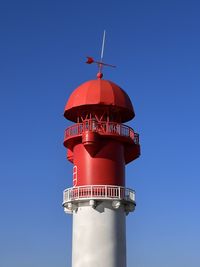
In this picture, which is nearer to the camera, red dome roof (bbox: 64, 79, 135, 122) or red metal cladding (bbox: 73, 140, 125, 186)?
red metal cladding (bbox: 73, 140, 125, 186)

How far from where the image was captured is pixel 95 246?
3825 centimetres

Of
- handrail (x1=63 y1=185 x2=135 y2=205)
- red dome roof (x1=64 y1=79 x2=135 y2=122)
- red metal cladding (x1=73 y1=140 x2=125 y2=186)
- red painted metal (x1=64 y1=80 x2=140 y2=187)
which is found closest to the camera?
handrail (x1=63 y1=185 x2=135 y2=205)

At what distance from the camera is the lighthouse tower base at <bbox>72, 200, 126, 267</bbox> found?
1502 inches

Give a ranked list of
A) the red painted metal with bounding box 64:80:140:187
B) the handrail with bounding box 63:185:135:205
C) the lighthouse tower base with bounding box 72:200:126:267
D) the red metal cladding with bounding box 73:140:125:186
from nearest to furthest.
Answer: the lighthouse tower base with bounding box 72:200:126:267, the handrail with bounding box 63:185:135:205, the red metal cladding with bounding box 73:140:125:186, the red painted metal with bounding box 64:80:140:187

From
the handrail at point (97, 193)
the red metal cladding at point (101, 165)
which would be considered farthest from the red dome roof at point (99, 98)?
the handrail at point (97, 193)

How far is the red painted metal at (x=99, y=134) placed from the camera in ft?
132

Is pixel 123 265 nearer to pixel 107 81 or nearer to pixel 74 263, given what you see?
pixel 74 263

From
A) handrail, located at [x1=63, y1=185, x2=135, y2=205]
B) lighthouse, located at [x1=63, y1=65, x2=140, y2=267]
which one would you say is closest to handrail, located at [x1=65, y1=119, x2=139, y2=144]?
lighthouse, located at [x1=63, y1=65, x2=140, y2=267]

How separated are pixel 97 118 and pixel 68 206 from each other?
7031 mm

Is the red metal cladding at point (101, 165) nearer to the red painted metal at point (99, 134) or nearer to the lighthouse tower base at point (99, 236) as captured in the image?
the red painted metal at point (99, 134)

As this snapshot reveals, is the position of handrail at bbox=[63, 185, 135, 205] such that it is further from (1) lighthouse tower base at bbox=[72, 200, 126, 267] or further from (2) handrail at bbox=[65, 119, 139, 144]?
(2) handrail at bbox=[65, 119, 139, 144]

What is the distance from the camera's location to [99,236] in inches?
1511

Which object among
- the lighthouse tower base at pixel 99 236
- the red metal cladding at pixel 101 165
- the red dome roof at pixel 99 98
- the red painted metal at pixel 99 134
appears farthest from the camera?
the red dome roof at pixel 99 98

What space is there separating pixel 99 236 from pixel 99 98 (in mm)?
10209
